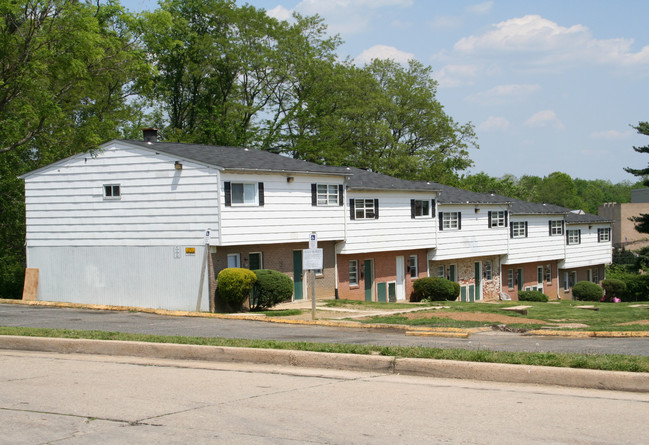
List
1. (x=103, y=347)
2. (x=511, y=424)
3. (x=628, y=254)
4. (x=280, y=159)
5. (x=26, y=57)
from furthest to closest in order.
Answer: (x=628, y=254) → (x=280, y=159) → (x=26, y=57) → (x=103, y=347) → (x=511, y=424)

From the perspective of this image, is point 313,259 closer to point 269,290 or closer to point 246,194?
point 269,290

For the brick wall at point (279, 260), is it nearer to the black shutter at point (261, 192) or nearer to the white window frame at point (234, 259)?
the white window frame at point (234, 259)

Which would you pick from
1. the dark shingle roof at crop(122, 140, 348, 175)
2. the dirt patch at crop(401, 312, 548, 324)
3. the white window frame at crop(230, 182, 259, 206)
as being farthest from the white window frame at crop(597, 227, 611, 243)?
the white window frame at crop(230, 182, 259, 206)

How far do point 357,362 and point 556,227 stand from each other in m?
42.6

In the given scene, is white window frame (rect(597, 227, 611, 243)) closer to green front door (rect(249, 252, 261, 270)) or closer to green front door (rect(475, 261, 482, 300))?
green front door (rect(475, 261, 482, 300))

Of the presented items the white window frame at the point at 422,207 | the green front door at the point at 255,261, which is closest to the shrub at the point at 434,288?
the white window frame at the point at 422,207

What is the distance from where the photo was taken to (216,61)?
164ft

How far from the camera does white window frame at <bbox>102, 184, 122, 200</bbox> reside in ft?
94.6

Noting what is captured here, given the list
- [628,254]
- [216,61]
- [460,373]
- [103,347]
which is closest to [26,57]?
[103,347]

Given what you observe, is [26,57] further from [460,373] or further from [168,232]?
[460,373]

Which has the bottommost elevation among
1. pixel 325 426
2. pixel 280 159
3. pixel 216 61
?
pixel 325 426

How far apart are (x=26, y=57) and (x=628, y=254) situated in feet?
224

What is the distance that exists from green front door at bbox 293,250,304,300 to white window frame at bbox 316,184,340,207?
94.9 inches

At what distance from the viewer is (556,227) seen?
5075cm
